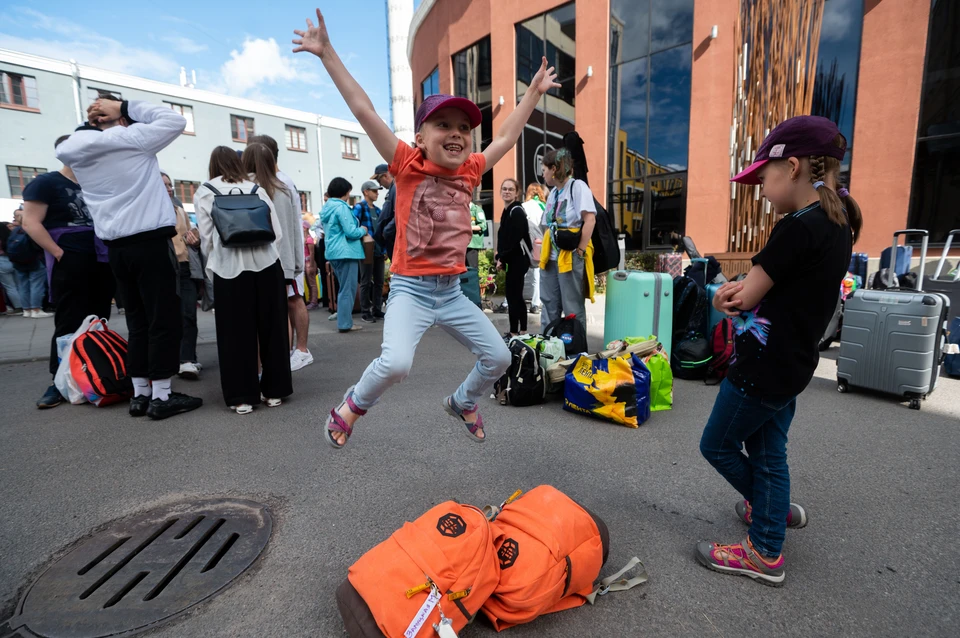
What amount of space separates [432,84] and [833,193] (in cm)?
2067

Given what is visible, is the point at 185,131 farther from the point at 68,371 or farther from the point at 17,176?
the point at 68,371

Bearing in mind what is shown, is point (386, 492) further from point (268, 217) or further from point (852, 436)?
point (852, 436)

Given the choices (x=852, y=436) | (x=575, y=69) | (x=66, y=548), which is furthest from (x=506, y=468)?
(x=575, y=69)

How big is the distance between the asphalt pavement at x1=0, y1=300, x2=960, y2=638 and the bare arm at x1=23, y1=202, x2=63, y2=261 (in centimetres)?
133

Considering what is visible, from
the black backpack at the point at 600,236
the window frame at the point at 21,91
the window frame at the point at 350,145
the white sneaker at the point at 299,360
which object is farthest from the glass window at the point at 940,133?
the window frame at the point at 21,91

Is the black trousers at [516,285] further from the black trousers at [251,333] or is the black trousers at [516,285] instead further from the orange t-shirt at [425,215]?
the orange t-shirt at [425,215]

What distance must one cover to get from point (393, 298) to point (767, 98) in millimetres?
10212

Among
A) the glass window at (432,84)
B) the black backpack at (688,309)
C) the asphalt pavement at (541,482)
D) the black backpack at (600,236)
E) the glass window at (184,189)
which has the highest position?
the glass window at (432,84)

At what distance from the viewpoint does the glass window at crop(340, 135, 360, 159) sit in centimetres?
3381

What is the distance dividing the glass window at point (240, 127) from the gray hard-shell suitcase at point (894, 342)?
32.0 m

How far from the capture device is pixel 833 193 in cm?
186

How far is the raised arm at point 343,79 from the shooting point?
94.7 inches

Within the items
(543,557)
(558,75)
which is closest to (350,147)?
(558,75)

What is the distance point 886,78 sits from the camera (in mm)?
9336
